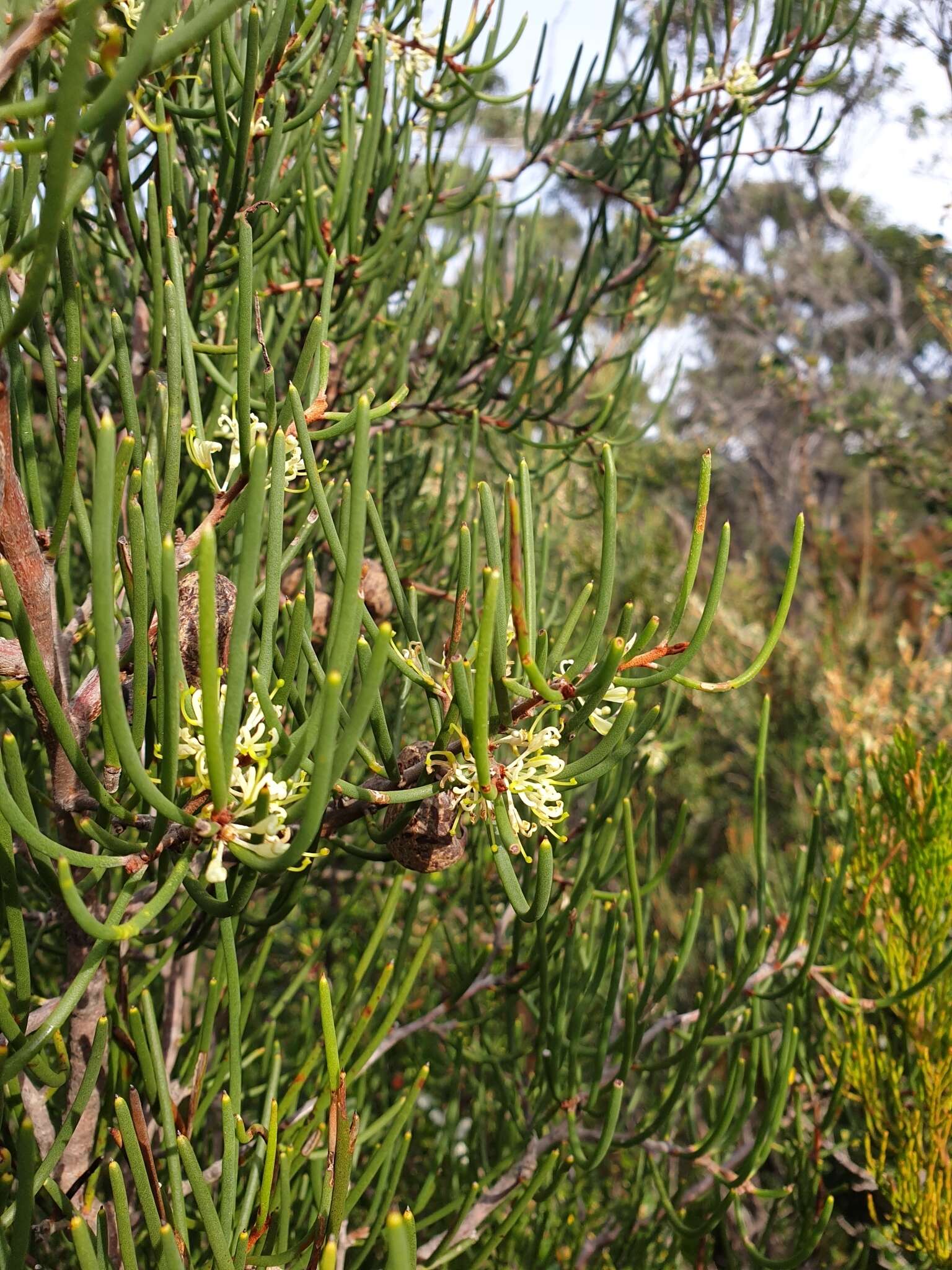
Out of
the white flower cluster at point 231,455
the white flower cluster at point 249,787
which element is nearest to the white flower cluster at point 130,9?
the white flower cluster at point 231,455

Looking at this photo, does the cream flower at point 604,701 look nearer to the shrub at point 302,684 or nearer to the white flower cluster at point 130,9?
the shrub at point 302,684

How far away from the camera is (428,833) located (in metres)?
0.37

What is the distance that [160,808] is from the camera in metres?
0.26

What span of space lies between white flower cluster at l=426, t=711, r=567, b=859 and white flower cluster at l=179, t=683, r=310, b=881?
0.18ft

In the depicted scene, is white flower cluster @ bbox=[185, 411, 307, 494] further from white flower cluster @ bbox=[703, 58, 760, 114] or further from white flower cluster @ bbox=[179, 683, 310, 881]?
white flower cluster @ bbox=[703, 58, 760, 114]

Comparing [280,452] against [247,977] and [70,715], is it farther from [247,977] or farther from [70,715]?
[247,977]

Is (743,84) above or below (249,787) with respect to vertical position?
above

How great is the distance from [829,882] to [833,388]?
3734mm

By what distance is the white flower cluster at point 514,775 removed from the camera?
1.07ft

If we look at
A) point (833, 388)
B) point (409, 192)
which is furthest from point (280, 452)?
point (833, 388)

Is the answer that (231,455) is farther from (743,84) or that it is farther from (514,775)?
(743,84)

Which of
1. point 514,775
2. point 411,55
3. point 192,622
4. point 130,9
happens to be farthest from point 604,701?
point 411,55

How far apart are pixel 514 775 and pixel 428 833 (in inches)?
2.3

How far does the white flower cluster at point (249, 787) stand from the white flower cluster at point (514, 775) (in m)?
0.06
